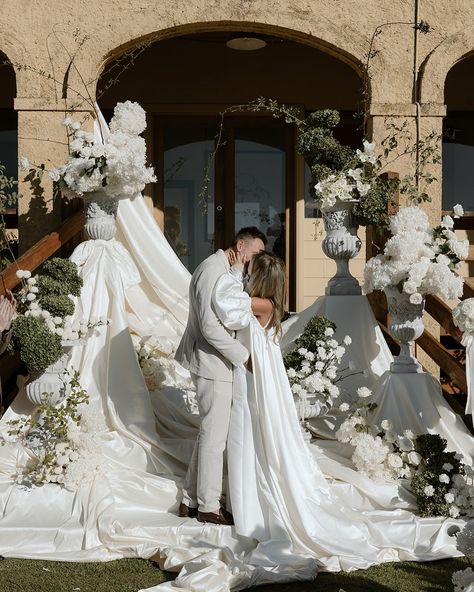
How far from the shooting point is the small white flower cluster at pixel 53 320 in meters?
5.47

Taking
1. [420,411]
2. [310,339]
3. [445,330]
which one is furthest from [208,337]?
[445,330]

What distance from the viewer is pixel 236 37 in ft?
29.9

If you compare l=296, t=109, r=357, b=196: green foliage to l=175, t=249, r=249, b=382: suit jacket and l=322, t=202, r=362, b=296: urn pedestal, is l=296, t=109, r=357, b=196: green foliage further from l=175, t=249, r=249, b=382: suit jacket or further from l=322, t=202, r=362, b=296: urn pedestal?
l=175, t=249, r=249, b=382: suit jacket

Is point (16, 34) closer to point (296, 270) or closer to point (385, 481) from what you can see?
point (296, 270)

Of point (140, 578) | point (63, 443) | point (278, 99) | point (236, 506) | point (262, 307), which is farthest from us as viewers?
point (278, 99)

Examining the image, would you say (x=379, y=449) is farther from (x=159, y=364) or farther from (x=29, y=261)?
(x=29, y=261)

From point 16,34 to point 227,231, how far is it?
355 centimetres

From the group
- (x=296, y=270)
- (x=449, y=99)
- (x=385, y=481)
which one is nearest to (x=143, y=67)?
(x=296, y=270)

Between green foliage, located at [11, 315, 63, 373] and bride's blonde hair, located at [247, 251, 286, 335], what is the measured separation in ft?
4.47

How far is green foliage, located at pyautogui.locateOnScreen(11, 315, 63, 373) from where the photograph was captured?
17.6ft

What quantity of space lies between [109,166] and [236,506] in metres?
2.82

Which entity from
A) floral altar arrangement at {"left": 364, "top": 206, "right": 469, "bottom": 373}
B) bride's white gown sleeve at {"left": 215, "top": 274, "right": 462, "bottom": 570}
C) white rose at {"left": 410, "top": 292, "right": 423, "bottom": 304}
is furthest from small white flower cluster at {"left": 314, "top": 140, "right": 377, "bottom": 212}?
bride's white gown sleeve at {"left": 215, "top": 274, "right": 462, "bottom": 570}

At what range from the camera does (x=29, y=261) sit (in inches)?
250

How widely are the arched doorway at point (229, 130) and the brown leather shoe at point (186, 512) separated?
493 cm
